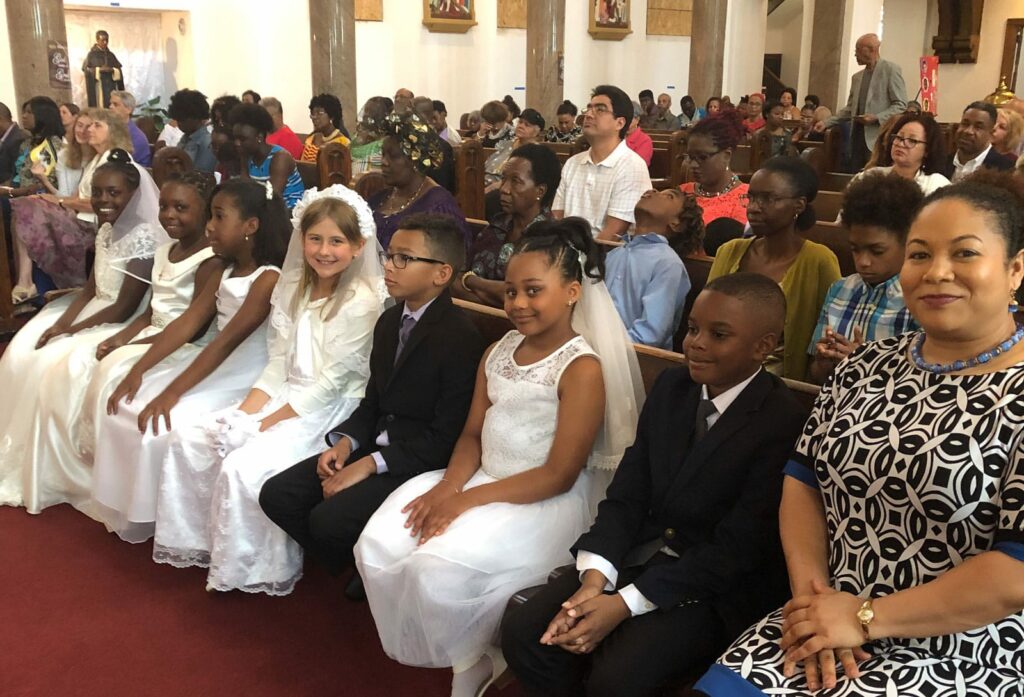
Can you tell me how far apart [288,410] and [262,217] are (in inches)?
33.6

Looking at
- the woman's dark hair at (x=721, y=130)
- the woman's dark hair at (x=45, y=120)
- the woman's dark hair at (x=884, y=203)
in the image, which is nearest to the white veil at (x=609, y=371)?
the woman's dark hair at (x=884, y=203)

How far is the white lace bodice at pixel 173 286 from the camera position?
388 centimetres

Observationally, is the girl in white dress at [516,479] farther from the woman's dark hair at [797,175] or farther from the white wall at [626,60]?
the white wall at [626,60]

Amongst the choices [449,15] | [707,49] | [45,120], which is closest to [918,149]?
[45,120]

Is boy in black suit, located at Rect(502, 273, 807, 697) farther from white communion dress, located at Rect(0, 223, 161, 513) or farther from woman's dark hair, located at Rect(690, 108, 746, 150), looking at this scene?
white communion dress, located at Rect(0, 223, 161, 513)

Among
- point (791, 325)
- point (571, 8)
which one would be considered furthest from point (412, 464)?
point (571, 8)

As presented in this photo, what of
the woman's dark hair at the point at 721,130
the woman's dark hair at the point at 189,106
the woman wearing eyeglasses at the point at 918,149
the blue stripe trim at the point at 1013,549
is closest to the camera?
the blue stripe trim at the point at 1013,549

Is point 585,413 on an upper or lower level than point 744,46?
lower

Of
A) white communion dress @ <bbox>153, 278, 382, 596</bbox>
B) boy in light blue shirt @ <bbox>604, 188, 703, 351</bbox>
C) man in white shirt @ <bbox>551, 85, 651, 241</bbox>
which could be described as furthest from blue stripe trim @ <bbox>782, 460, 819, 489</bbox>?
man in white shirt @ <bbox>551, 85, 651, 241</bbox>

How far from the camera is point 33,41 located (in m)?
9.74

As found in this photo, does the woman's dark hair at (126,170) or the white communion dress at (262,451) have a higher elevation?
the woman's dark hair at (126,170)

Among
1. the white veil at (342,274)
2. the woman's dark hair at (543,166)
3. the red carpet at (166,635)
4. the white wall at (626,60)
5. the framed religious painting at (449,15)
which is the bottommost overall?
the red carpet at (166,635)

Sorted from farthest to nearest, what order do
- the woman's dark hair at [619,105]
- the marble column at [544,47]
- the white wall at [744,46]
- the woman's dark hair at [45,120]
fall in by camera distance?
the white wall at [744,46], the marble column at [544,47], the woman's dark hair at [45,120], the woman's dark hair at [619,105]

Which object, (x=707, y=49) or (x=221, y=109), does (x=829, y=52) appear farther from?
(x=221, y=109)
